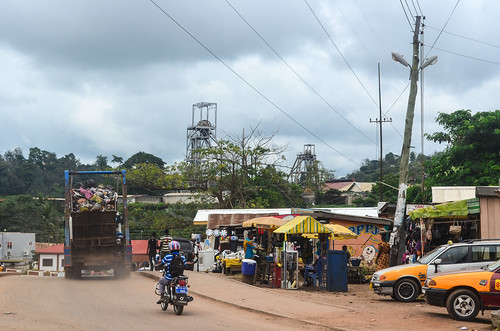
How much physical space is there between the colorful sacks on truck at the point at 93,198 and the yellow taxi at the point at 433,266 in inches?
497

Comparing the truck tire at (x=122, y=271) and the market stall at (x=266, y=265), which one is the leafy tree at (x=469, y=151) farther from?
the truck tire at (x=122, y=271)

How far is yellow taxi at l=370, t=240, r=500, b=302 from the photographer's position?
15.8 m

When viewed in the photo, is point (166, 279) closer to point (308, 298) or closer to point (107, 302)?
point (107, 302)

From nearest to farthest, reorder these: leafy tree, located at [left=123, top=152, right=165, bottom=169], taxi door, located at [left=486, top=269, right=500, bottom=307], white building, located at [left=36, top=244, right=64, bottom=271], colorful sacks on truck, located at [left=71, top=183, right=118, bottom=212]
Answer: taxi door, located at [left=486, top=269, right=500, bottom=307] → colorful sacks on truck, located at [left=71, top=183, right=118, bottom=212] → white building, located at [left=36, top=244, right=64, bottom=271] → leafy tree, located at [left=123, top=152, right=165, bottom=169]

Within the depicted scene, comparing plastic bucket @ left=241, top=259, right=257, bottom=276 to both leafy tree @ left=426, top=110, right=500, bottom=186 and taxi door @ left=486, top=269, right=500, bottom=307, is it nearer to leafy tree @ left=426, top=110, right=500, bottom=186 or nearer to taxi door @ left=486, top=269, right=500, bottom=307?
taxi door @ left=486, top=269, right=500, bottom=307

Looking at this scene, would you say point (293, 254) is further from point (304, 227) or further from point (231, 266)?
point (231, 266)

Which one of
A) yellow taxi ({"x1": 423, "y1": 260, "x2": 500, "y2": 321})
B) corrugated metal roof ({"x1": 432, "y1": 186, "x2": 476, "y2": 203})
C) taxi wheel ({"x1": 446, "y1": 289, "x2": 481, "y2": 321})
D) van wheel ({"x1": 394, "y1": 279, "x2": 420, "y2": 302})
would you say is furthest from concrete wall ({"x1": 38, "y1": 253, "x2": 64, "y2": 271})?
taxi wheel ({"x1": 446, "y1": 289, "x2": 481, "y2": 321})

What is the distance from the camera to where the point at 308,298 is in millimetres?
18656

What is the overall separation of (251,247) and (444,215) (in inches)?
271

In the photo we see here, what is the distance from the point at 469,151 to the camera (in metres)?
38.3

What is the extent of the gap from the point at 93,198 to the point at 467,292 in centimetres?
1684

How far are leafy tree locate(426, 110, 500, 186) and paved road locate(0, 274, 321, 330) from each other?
2454 cm

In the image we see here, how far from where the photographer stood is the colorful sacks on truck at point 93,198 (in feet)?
83.3

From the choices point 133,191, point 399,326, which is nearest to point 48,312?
point 399,326
